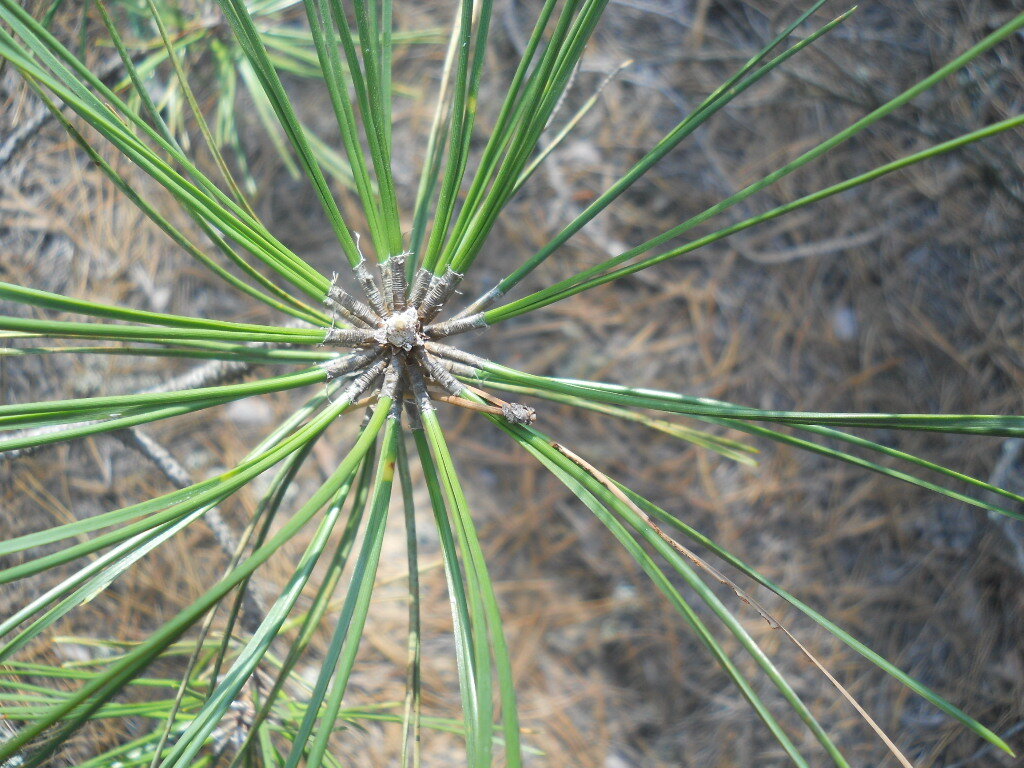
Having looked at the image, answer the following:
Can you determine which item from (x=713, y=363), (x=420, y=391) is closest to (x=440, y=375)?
(x=420, y=391)

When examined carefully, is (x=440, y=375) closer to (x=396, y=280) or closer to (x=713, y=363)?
(x=396, y=280)

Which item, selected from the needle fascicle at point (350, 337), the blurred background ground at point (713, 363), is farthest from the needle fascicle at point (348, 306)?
the blurred background ground at point (713, 363)

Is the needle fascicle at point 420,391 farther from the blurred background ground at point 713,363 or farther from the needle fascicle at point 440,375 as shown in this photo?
the blurred background ground at point 713,363

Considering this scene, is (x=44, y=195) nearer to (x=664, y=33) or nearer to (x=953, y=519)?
(x=664, y=33)

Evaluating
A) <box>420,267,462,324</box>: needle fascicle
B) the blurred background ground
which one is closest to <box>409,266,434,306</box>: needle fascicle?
<box>420,267,462,324</box>: needle fascicle

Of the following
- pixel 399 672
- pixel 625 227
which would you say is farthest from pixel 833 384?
pixel 399 672
